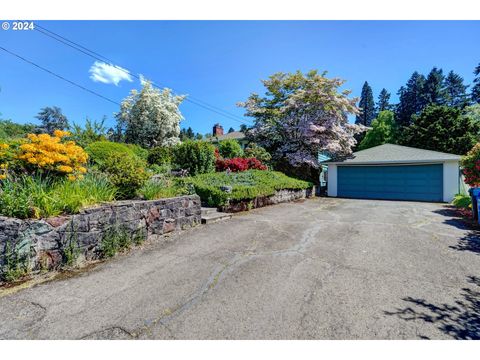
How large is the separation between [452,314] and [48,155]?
6060mm

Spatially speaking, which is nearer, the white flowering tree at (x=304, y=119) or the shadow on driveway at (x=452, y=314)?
the shadow on driveway at (x=452, y=314)

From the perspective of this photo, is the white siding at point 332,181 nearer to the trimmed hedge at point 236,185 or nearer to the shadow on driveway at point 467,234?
the trimmed hedge at point 236,185

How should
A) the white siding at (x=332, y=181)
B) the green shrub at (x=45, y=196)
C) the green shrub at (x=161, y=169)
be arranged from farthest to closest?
the white siding at (x=332, y=181)
the green shrub at (x=161, y=169)
the green shrub at (x=45, y=196)

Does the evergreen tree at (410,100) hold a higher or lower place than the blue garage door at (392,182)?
higher

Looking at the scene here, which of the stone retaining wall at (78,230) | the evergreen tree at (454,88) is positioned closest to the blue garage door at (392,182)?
the stone retaining wall at (78,230)

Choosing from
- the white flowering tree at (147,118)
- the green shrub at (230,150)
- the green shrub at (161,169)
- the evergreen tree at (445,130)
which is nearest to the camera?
Result: the green shrub at (161,169)

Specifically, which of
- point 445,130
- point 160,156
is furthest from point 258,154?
point 445,130

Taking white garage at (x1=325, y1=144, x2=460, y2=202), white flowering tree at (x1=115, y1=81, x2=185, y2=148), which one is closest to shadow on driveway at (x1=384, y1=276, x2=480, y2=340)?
white garage at (x1=325, y1=144, x2=460, y2=202)

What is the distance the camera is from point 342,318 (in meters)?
2.29

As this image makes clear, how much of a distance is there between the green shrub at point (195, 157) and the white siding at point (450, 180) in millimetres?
12171

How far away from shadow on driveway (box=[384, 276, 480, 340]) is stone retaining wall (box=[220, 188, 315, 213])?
5444mm

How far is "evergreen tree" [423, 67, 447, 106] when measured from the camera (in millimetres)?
32500

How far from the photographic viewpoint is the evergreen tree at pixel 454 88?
33.1 meters

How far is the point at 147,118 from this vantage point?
60.0 ft
